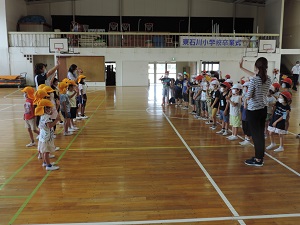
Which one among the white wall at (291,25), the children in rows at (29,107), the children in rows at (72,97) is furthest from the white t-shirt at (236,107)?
the white wall at (291,25)

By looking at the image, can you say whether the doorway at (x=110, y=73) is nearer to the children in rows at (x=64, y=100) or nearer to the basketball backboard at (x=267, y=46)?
the basketball backboard at (x=267, y=46)

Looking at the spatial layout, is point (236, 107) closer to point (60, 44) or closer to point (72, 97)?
point (72, 97)

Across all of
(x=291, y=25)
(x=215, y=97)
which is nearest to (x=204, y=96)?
(x=215, y=97)

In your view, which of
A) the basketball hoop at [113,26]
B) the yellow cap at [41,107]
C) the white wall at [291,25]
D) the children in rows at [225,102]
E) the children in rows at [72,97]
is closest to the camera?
the yellow cap at [41,107]

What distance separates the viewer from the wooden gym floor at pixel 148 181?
11.2ft

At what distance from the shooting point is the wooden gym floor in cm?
341

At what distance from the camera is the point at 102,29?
973 inches

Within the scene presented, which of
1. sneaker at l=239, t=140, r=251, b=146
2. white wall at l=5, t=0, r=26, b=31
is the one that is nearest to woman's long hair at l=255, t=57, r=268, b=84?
sneaker at l=239, t=140, r=251, b=146

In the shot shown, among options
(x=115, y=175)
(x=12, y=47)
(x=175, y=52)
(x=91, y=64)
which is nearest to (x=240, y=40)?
(x=175, y=52)

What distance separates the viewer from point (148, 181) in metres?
4.40

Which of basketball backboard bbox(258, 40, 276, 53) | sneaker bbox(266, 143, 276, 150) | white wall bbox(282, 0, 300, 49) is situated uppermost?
white wall bbox(282, 0, 300, 49)

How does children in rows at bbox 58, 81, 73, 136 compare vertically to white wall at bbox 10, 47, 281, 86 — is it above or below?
below

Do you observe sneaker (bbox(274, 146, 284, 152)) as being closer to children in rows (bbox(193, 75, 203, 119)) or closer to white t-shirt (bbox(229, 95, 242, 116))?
white t-shirt (bbox(229, 95, 242, 116))

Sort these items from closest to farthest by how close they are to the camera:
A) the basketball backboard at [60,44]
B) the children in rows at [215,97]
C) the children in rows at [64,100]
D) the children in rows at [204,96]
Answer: the children in rows at [64,100], the children in rows at [215,97], the children in rows at [204,96], the basketball backboard at [60,44]
